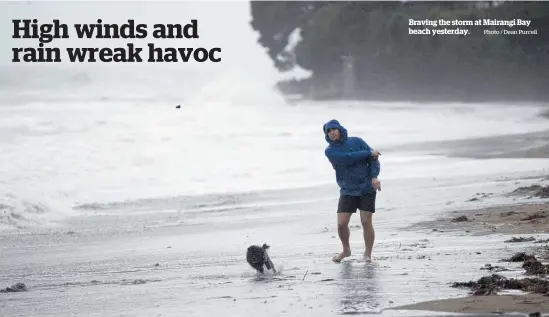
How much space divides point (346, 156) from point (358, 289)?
2109 millimetres

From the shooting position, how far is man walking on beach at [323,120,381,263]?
368 inches

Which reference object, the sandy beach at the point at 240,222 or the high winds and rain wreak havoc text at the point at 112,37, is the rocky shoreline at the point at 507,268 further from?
the high winds and rain wreak havoc text at the point at 112,37

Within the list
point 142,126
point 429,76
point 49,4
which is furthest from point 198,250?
point 429,76

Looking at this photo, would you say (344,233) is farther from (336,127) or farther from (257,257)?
(257,257)

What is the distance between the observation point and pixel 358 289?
745 centimetres

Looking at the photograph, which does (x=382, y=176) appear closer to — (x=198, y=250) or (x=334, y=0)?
(x=198, y=250)

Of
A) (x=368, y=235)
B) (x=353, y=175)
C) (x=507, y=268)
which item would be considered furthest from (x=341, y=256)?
(x=507, y=268)

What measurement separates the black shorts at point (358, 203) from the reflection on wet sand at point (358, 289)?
550 millimetres

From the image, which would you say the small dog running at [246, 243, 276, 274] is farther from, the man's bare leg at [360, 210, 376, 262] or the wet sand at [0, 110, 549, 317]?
the man's bare leg at [360, 210, 376, 262]

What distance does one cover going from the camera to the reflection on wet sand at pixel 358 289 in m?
6.57

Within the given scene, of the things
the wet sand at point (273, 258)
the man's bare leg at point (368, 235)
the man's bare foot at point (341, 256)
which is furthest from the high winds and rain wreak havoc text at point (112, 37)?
the man's bare foot at point (341, 256)

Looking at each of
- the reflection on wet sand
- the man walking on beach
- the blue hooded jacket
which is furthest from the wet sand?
the blue hooded jacket

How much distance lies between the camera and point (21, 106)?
46.9 meters

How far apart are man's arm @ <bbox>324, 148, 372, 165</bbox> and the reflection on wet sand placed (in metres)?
0.84
